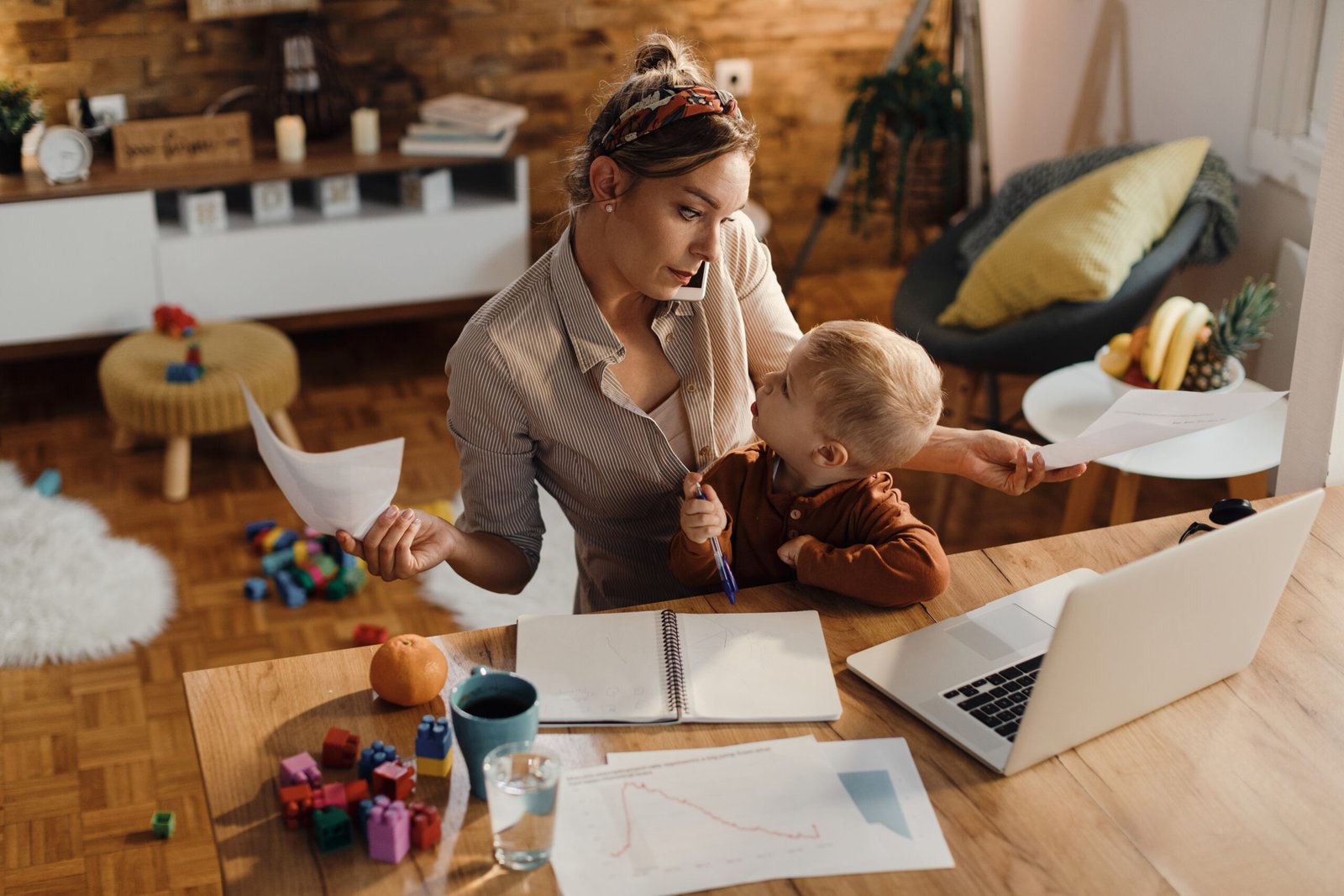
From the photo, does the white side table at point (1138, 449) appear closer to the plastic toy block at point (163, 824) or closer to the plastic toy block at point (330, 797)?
the plastic toy block at point (330, 797)

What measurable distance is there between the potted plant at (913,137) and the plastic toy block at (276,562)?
1.79 m

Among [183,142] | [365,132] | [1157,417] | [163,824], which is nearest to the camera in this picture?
[1157,417]

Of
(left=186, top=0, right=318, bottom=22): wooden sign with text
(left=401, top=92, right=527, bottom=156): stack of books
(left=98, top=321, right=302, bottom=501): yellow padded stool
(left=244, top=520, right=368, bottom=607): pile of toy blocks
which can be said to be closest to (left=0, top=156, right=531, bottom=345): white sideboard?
(left=401, top=92, right=527, bottom=156): stack of books

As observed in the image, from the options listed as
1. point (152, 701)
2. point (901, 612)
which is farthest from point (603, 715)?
point (152, 701)

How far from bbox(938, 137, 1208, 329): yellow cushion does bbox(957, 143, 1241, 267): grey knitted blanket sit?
0.04 m

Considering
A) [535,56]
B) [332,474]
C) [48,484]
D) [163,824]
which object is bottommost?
[163,824]

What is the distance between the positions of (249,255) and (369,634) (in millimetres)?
1330

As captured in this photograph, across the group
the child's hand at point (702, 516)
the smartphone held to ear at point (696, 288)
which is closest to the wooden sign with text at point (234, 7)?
the smartphone held to ear at point (696, 288)

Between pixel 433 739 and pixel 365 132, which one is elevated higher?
pixel 365 132

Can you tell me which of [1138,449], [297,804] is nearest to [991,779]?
[297,804]

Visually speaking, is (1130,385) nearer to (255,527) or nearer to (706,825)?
(706,825)

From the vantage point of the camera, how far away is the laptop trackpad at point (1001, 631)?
1273 millimetres

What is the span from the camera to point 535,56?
3830mm

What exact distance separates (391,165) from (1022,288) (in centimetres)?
171
